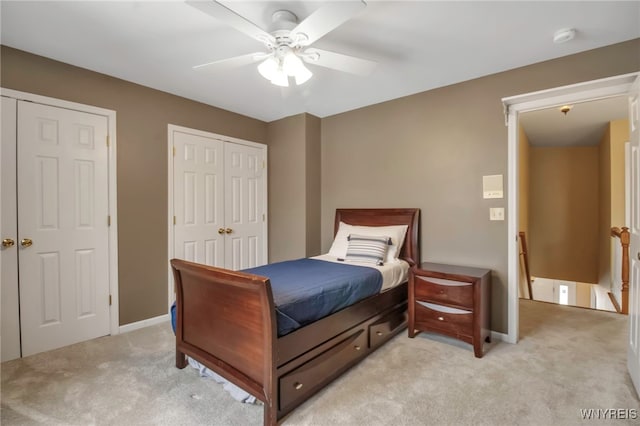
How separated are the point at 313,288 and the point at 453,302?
1.29 m

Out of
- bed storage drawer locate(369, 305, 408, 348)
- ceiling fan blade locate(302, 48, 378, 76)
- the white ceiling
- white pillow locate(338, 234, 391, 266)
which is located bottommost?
bed storage drawer locate(369, 305, 408, 348)

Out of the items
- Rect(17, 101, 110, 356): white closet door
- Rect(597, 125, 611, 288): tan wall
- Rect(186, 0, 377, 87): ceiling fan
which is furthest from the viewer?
Rect(597, 125, 611, 288): tan wall

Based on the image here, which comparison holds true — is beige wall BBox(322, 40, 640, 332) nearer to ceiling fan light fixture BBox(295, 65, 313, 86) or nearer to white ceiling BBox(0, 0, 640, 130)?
white ceiling BBox(0, 0, 640, 130)

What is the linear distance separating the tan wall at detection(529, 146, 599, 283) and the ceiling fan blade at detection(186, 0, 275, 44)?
20.0 ft

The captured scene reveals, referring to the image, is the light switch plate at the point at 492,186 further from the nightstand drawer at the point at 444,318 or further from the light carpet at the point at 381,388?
the light carpet at the point at 381,388

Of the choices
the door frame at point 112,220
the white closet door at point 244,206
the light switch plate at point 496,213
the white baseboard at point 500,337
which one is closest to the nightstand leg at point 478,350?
the white baseboard at point 500,337

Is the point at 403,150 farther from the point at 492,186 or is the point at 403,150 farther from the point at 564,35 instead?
the point at 564,35

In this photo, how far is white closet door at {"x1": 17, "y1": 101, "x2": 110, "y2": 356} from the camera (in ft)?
7.93

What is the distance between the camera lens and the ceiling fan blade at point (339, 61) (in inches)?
77.1

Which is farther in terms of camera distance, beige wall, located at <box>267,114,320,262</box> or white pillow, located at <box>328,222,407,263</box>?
beige wall, located at <box>267,114,320,262</box>

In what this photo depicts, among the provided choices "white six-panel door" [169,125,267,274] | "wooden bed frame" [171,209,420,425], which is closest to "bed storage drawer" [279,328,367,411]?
"wooden bed frame" [171,209,420,425]

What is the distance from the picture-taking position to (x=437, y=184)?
3.16 meters

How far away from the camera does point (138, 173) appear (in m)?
3.03

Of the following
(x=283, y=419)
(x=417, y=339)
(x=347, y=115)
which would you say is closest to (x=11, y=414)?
(x=283, y=419)
